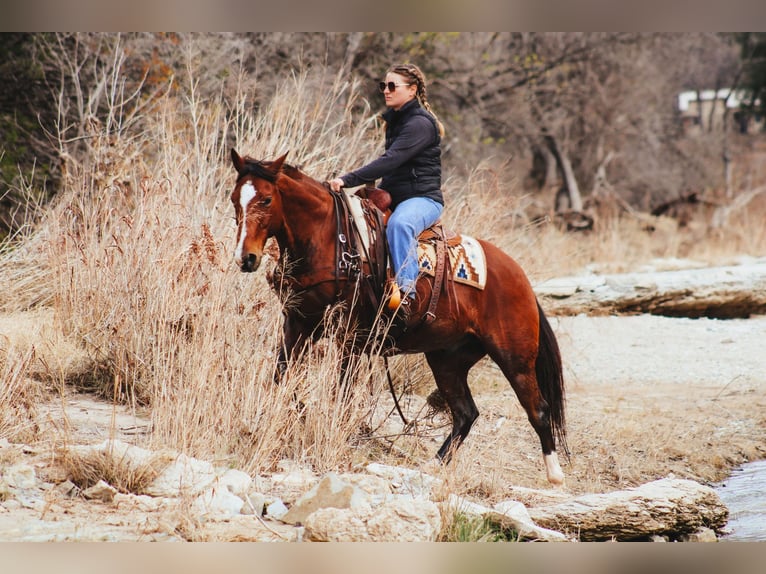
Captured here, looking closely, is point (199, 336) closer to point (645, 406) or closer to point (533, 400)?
point (533, 400)

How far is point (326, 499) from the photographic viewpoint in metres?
4.95

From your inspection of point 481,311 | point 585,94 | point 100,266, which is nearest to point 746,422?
point 481,311

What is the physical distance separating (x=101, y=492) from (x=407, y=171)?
2799 millimetres

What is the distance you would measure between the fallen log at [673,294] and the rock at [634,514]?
7.08 m

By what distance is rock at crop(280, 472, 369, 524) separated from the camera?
4.92 m

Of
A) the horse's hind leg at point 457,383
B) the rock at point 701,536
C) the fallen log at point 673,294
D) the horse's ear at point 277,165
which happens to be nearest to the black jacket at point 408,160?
the horse's ear at point 277,165

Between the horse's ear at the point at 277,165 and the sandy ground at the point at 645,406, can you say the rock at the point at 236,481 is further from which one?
the horse's ear at the point at 277,165

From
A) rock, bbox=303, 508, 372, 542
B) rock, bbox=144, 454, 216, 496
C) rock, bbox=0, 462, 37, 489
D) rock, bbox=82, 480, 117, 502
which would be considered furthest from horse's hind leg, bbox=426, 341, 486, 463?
rock, bbox=0, 462, 37, 489

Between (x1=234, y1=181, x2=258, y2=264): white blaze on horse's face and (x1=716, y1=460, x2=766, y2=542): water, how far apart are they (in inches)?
128

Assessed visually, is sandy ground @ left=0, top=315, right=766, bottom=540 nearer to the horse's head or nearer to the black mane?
the horse's head

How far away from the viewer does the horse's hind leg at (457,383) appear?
22.3ft

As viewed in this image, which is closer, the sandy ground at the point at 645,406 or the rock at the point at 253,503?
the rock at the point at 253,503
